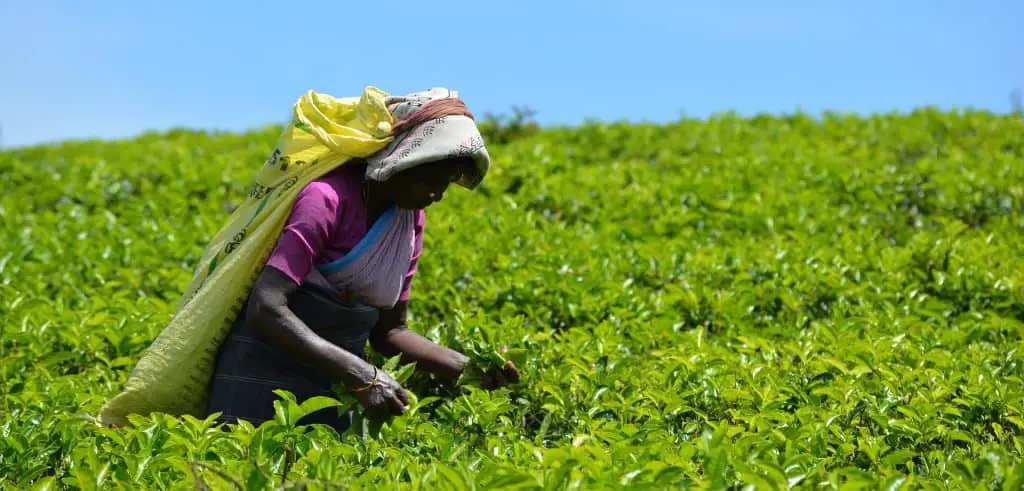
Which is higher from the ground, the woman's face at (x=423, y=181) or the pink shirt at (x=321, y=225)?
the woman's face at (x=423, y=181)

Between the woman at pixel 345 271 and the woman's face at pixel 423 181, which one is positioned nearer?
the woman at pixel 345 271

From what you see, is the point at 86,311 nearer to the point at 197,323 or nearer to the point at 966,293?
the point at 197,323

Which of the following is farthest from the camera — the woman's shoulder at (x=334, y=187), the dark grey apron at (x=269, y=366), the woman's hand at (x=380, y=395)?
the dark grey apron at (x=269, y=366)

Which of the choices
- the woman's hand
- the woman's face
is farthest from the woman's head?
the woman's hand

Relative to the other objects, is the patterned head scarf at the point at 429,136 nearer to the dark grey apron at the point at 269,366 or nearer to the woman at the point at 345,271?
the woman at the point at 345,271

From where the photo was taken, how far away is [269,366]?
3.58 m

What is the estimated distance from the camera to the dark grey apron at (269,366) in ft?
11.6

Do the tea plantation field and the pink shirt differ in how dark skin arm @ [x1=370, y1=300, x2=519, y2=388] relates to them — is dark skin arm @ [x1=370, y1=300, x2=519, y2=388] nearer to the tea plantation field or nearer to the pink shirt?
the tea plantation field

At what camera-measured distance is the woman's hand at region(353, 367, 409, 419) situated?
3.27m

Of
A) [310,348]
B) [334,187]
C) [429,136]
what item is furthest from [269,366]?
[429,136]

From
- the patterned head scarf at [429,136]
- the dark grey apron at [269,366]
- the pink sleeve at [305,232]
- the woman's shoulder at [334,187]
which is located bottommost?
the dark grey apron at [269,366]

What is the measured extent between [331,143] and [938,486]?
83.9 inches

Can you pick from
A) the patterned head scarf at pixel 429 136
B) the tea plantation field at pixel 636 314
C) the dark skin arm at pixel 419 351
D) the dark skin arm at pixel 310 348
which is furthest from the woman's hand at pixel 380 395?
the patterned head scarf at pixel 429 136

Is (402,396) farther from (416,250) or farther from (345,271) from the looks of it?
(416,250)
